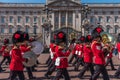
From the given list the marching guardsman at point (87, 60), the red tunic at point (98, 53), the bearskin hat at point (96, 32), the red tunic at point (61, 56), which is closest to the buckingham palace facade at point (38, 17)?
the marching guardsman at point (87, 60)

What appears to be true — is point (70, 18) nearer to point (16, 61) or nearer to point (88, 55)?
point (88, 55)

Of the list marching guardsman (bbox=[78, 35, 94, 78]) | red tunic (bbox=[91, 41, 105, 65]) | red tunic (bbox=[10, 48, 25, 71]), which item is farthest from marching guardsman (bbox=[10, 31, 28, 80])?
marching guardsman (bbox=[78, 35, 94, 78])

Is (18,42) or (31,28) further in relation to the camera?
(31,28)

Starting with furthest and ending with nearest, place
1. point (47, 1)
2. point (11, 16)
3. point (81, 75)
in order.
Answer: point (11, 16)
point (47, 1)
point (81, 75)

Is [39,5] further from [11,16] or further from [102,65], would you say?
[102,65]

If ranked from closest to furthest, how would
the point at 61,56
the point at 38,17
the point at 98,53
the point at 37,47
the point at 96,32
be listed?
the point at 61,56, the point at 98,53, the point at 96,32, the point at 37,47, the point at 38,17

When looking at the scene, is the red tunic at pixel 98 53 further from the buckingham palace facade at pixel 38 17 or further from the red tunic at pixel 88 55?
the buckingham palace facade at pixel 38 17

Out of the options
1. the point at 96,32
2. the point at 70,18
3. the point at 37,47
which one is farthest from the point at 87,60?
the point at 70,18

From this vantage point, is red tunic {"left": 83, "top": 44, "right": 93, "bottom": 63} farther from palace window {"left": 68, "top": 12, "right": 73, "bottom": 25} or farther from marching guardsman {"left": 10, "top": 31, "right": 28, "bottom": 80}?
palace window {"left": 68, "top": 12, "right": 73, "bottom": 25}

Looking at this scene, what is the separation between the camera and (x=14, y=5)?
8812 centimetres

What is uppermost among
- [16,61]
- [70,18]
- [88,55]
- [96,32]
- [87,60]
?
[96,32]

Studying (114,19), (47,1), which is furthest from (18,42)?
(114,19)

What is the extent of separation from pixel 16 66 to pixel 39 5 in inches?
3047

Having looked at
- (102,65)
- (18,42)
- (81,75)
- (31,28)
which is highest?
(18,42)
